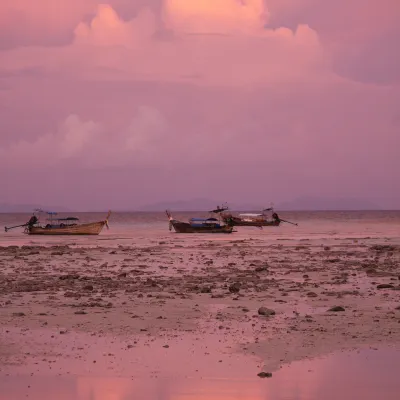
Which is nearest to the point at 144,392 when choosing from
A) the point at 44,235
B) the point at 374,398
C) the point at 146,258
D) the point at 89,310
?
the point at 374,398

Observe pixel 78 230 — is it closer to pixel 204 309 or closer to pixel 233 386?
pixel 204 309

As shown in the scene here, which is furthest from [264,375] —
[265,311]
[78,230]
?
[78,230]

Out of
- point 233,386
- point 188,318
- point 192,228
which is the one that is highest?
point 192,228

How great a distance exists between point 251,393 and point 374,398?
1585 millimetres

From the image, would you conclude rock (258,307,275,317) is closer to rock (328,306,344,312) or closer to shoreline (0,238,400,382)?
shoreline (0,238,400,382)

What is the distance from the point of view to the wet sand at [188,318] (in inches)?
416

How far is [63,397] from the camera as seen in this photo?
877 cm

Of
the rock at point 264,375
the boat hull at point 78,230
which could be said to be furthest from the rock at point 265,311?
the boat hull at point 78,230

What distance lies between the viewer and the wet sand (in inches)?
416

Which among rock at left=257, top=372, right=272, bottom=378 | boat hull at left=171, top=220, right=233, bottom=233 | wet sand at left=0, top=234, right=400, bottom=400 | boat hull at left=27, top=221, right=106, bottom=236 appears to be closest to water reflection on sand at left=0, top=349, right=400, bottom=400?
rock at left=257, top=372, right=272, bottom=378

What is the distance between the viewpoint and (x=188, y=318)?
1413 centimetres

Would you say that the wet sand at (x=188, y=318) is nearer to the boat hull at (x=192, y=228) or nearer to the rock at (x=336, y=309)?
the rock at (x=336, y=309)

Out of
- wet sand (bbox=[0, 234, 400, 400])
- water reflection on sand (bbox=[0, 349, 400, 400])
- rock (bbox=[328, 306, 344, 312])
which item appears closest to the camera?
water reflection on sand (bbox=[0, 349, 400, 400])

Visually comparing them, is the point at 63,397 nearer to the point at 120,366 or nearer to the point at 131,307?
the point at 120,366
